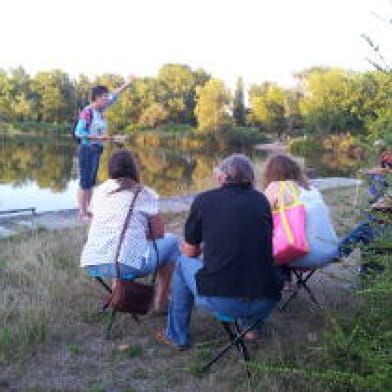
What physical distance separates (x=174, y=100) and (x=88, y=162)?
50519 millimetres

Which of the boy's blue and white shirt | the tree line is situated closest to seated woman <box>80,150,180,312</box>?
the boy's blue and white shirt

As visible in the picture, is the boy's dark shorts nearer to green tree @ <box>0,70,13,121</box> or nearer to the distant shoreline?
the distant shoreline

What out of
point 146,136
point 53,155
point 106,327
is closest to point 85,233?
point 106,327

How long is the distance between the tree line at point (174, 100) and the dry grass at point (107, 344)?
40.2m

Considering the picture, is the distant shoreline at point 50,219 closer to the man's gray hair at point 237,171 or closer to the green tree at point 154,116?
the man's gray hair at point 237,171

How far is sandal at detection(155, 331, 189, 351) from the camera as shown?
3.83 m

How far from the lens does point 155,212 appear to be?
13.6 feet

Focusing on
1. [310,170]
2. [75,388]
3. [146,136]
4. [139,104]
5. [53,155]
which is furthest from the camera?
[139,104]

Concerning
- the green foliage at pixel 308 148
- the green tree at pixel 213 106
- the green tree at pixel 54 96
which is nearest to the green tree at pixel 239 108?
the green tree at pixel 213 106

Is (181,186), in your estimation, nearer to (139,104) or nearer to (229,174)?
(229,174)

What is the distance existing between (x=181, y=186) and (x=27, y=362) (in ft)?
38.6

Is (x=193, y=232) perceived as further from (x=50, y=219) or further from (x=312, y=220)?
(x=50, y=219)

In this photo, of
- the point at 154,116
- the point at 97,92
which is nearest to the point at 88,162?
the point at 97,92

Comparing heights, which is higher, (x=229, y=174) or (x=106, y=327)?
(x=229, y=174)
